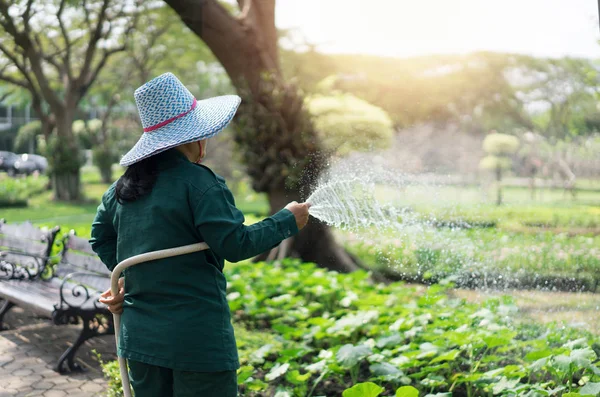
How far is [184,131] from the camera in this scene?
2021mm

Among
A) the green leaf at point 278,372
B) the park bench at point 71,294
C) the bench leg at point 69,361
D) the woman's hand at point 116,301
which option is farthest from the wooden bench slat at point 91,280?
the woman's hand at point 116,301

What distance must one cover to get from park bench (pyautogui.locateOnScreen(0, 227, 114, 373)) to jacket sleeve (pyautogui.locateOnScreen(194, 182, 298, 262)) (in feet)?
7.56

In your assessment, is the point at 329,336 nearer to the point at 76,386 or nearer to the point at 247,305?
the point at 247,305

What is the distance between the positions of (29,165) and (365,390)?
23.6 metres

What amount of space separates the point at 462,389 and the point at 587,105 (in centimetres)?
1980

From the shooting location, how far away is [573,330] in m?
3.77

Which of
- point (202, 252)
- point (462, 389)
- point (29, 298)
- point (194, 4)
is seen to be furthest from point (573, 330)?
point (194, 4)

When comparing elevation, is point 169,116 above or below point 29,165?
above

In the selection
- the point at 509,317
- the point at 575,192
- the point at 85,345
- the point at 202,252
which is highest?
the point at 202,252

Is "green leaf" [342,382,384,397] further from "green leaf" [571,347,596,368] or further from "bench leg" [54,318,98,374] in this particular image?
"bench leg" [54,318,98,374]

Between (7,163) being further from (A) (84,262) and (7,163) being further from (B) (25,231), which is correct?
(A) (84,262)

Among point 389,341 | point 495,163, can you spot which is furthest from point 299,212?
point 495,163

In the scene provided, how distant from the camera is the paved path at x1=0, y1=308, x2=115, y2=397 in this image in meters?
3.64

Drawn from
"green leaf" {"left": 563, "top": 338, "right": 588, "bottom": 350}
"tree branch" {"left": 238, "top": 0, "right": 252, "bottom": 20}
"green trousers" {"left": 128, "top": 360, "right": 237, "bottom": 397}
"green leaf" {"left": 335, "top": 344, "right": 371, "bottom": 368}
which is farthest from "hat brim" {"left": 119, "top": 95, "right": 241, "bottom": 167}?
"tree branch" {"left": 238, "top": 0, "right": 252, "bottom": 20}
